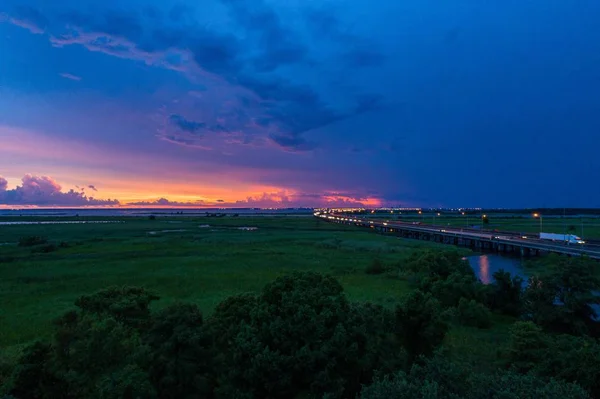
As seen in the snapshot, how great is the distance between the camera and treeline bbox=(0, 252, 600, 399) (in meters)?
9.98

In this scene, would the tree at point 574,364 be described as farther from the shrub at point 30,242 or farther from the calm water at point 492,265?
the shrub at point 30,242

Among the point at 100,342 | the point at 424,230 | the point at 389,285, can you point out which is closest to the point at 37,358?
the point at 100,342

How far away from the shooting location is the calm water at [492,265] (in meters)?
43.7

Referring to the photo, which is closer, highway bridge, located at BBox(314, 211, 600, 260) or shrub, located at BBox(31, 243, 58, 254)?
highway bridge, located at BBox(314, 211, 600, 260)

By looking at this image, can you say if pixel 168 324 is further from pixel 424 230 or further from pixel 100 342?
pixel 424 230

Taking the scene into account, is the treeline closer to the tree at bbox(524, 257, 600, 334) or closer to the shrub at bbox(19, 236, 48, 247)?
the tree at bbox(524, 257, 600, 334)

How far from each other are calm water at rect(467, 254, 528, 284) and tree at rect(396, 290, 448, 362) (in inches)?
1153

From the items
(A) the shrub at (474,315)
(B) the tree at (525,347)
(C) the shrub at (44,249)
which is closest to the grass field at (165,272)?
(C) the shrub at (44,249)

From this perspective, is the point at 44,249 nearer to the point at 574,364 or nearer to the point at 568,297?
the point at 568,297

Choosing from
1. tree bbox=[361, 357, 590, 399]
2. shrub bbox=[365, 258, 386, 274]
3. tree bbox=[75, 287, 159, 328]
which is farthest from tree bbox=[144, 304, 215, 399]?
shrub bbox=[365, 258, 386, 274]

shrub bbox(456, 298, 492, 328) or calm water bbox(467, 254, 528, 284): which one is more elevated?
shrub bbox(456, 298, 492, 328)

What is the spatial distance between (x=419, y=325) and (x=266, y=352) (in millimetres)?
6556

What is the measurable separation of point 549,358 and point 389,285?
2169 cm

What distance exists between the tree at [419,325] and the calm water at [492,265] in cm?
2928
